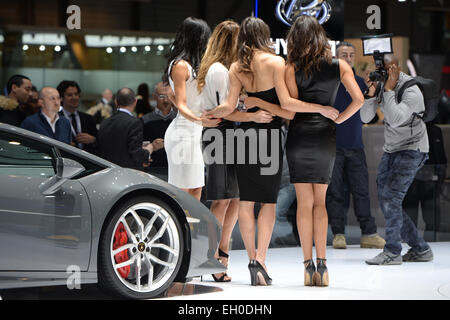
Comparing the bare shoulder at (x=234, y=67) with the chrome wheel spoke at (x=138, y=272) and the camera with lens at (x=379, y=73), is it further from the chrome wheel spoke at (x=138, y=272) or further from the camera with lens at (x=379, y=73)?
the camera with lens at (x=379, y=73)

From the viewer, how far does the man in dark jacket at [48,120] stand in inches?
293

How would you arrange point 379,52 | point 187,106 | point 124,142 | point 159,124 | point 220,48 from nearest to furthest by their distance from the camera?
point 220,48
point 187,106
point 124,142
point 379,52
point 159,124

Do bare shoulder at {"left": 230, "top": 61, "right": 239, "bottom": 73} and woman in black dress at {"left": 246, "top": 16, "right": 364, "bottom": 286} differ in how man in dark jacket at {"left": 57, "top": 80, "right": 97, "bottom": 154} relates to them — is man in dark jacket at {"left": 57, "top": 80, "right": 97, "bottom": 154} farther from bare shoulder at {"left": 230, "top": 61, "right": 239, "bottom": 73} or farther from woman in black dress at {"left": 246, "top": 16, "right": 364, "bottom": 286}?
woman in black dress at {"left": 246, "top": 16, "right": 364, "bottom": 286}

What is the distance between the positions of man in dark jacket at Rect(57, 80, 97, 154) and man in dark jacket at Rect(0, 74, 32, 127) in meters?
0.38

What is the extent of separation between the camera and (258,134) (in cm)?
569

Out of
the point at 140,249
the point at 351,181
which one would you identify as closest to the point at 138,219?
the point at 140,249

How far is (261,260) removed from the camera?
575 centimetres

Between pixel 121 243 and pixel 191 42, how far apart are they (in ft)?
5.72

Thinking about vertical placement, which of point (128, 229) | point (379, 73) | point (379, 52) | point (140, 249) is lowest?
point (140, 249)

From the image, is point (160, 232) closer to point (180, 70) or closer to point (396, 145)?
point (180, 70)

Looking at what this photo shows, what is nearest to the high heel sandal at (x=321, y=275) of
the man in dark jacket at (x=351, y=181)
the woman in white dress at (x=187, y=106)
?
the woman in white dress at (x=187, y=106)

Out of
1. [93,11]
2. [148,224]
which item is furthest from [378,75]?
[93,11]

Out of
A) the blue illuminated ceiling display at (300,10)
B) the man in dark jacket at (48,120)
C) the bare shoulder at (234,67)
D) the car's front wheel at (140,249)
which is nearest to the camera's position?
the car's front wheel at (140,249)
